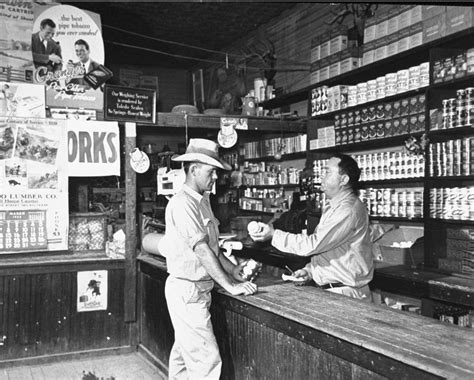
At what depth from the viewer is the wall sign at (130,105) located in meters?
5.35

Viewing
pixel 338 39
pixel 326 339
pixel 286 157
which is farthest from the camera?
pixel 286 157

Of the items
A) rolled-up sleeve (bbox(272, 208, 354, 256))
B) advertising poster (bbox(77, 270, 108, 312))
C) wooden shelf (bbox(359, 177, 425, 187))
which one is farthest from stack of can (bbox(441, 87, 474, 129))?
advertising poster (bbox(77, 270, 108, 312))

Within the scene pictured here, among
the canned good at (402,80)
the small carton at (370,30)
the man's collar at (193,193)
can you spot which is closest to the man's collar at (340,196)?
the man's collar at (193,193)

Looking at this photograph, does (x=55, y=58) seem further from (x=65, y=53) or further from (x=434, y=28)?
(x=434, y=28)

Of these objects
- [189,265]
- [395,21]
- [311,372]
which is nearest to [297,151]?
[395,21]

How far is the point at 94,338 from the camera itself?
17.4ft

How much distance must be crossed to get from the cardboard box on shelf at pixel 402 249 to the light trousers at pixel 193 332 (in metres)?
2.12

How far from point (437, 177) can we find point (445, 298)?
1.05 metres

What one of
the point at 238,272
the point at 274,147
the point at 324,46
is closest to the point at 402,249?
the point at 238,272

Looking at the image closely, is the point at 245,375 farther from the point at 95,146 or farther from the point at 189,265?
the point at 95,146

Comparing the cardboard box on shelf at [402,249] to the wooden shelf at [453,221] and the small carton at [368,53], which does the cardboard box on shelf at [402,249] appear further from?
the small carton at [368,53]

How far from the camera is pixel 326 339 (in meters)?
2.46

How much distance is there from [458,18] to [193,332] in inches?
123

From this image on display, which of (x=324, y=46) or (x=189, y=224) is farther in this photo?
(x=324, y=46)
